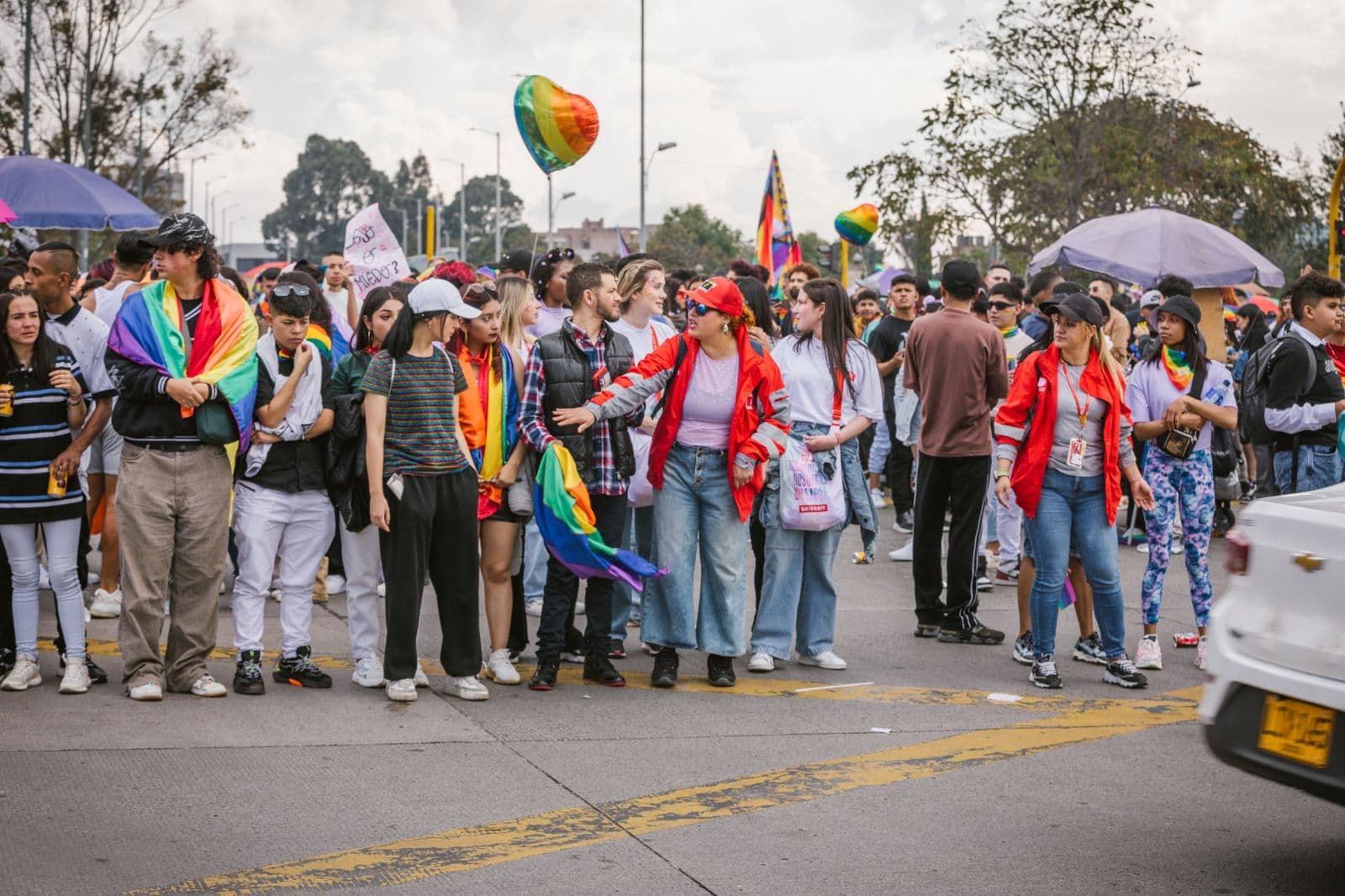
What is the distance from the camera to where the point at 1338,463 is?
29.3 feet

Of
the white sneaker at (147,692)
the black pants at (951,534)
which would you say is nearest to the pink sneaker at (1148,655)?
the black pants at (951,534)

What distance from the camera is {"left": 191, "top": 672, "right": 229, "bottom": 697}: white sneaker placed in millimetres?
7012

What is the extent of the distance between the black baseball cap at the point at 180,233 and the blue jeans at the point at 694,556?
2.44m

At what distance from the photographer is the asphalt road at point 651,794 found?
485 cm

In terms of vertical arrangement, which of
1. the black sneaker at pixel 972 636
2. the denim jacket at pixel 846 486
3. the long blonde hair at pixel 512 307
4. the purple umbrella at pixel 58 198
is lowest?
the black sneaker at pixel 972 636

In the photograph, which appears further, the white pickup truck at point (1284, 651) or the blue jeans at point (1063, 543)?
the blue jeans at point (1063, 543)

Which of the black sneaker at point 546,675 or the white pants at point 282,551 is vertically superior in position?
the white pants at point 282,551

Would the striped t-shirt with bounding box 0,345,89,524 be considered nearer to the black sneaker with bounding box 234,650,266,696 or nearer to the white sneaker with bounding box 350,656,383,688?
the black sneaker with bounding box 234,650,266,696

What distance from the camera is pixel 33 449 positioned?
277 inches

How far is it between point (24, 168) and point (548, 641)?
846cm

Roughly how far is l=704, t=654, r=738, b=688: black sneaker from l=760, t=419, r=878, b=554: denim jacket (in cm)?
80

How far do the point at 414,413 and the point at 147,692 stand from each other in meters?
1.73

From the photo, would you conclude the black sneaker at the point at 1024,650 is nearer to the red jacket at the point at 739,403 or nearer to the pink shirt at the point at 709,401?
the red jacket at the point at 739,403

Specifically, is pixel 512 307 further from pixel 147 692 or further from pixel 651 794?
pixel 651 794
